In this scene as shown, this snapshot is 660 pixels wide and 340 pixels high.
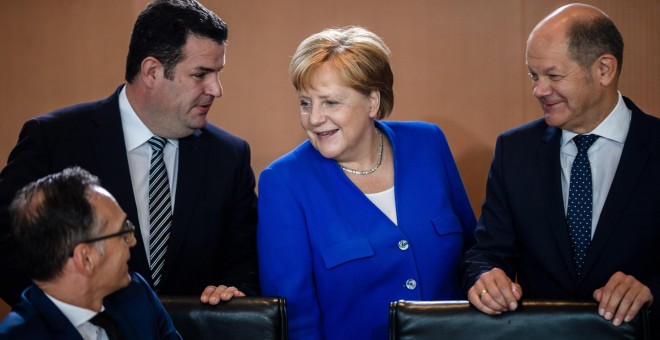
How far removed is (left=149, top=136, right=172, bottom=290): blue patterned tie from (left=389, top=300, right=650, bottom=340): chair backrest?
897mm

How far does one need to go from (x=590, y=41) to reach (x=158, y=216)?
146 cm

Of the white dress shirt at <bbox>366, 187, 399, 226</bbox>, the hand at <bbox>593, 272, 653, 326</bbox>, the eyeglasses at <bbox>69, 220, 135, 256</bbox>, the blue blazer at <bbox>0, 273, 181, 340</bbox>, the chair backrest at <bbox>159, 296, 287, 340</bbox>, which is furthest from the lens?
Result: the white dress shirt at <bbox>366, 187, 399, 226</bbox>

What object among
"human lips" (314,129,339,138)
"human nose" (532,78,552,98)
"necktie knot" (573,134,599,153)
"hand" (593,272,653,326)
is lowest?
"hand" (593,272,653,326)

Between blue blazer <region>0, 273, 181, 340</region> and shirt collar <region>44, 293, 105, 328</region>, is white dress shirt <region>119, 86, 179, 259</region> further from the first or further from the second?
shirt collar <region>44, 293, 105, 328</region>

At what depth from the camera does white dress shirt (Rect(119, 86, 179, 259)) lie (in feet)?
9.27

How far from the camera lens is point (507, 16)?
3.91 meters

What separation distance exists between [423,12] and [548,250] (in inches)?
65.4

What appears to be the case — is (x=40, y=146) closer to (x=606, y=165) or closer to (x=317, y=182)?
(x=317, y=182)

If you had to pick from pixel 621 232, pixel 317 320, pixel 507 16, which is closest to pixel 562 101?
pixel 621 232

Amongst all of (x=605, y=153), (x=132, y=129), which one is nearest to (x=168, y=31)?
(x=132, y=129)

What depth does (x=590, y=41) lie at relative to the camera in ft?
8.65

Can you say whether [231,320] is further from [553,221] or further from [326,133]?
[553,221]

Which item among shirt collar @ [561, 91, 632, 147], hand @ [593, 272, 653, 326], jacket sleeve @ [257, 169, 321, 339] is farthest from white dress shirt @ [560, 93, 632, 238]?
jacket sleeve @ [257, 169, 321, 339]

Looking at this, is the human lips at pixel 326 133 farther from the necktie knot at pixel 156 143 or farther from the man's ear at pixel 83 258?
the man's ear at pixel 83 258
